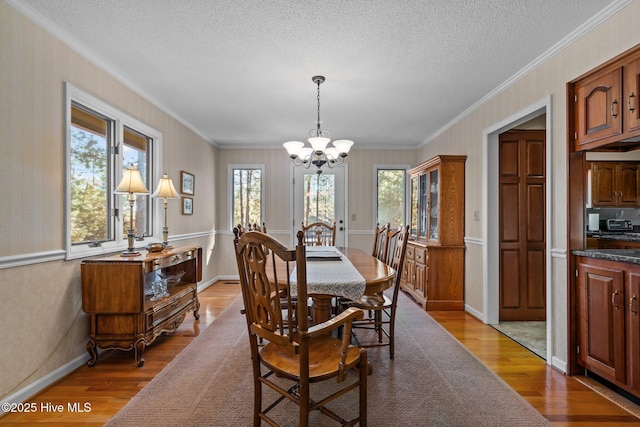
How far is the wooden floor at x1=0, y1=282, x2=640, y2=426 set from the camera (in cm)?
196

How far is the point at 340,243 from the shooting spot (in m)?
6.25

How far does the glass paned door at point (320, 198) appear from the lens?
6.23 metres

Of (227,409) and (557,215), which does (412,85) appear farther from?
(227,409)

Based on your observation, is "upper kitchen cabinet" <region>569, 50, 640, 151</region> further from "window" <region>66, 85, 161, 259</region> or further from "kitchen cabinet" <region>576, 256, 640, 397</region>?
"window" <region>66, 85, 161, 259</region>

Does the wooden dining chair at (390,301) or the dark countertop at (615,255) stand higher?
the dark countertop at (615,255)

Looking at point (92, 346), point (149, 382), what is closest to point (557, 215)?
point (149, 382)

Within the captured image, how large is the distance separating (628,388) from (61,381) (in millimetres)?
3571

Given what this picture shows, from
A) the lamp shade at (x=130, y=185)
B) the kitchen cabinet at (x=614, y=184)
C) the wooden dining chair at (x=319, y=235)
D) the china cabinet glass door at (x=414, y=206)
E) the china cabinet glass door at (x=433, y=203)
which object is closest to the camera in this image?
the lamp shade at (x=130, y=185)

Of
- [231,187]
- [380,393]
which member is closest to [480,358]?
[380,393]

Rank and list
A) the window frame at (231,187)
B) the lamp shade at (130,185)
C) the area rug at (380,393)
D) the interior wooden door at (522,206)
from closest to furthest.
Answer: the area rug at (380,393) → the lamp shade at (130,185) → the interior wooden door at (522,206) → the window frame at (231,187)

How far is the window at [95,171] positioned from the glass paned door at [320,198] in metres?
3.10

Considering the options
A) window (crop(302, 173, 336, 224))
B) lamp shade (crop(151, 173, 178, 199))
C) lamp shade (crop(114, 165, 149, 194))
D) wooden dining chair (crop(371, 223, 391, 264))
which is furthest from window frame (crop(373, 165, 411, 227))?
lamp shade (crop(114, 165, 149, 194))

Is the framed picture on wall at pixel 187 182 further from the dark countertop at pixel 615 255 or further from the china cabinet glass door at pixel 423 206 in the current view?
the dark countertop at pixel 615 255

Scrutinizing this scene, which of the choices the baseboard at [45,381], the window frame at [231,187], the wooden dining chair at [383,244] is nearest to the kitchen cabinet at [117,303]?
the baseboard at [45,381]
